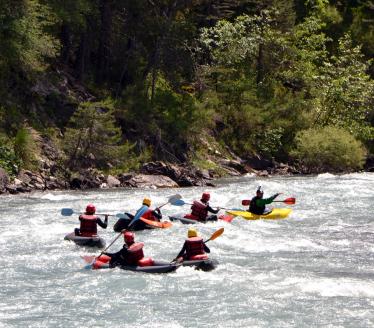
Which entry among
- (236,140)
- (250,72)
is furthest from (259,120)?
(250,72)

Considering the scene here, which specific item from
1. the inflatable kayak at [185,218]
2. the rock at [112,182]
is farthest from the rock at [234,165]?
the inflatable kayak at [185,218]

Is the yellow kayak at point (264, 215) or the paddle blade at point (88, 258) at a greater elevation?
the paddle blade at point (88, 258)

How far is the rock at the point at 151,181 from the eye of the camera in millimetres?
29781

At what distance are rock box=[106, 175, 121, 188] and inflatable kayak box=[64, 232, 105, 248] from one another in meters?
11.1

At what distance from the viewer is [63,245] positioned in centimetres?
1792

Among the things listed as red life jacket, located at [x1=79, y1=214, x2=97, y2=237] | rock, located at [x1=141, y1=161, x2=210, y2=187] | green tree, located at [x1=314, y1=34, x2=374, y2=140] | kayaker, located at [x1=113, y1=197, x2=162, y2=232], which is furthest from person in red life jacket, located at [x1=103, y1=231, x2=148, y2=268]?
green tree, located at [x1=314, y1=34, x2=374, y2=140]

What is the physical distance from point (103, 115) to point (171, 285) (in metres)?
16.3

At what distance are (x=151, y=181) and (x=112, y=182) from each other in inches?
65.4

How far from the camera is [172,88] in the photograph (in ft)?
124

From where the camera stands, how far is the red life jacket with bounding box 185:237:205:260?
626 inches

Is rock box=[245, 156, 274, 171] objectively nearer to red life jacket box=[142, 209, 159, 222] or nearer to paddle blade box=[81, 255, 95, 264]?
red life jacket box=[142, 209, 159, 222]

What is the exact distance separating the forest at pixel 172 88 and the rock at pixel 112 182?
0.98m

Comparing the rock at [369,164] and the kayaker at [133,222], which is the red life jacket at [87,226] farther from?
the rock at [369,164]

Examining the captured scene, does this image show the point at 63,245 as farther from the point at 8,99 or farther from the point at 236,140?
the point at 236,140
